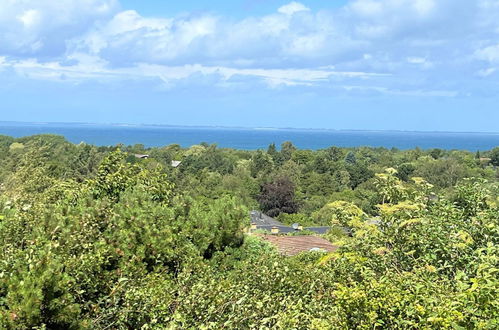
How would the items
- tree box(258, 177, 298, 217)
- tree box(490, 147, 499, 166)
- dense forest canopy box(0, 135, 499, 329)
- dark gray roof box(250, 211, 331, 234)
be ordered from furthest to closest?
tree box(490, 147, 499, 166) → tree box(258, 177, 298, 217) → dark gray roof box(250, 211, 331, 234) → dense forest canopy box(0, 135, 499, 329)

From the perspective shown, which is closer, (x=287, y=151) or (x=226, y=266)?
(x=226, y=266)

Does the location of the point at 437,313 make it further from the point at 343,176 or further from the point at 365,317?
the point at 343,176

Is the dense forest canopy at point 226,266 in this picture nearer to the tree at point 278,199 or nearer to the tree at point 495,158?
the tree at point 278,199

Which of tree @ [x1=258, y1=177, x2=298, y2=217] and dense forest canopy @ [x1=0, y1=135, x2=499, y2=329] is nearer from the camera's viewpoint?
dense forest canopy @ [x1=0, y1=135, x2=499, y2=329]

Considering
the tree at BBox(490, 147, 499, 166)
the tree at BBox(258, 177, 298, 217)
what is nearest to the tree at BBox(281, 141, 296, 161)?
the tree at BBox(258, 177, 298, 217)

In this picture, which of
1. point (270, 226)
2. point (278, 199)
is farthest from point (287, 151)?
point (270, 226)

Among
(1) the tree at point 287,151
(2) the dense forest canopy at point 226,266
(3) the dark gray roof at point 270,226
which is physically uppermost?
(2) the dense forest canopy at point 226,266

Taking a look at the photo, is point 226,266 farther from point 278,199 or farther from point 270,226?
point 278,199

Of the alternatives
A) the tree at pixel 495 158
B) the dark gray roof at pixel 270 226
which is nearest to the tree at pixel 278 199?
the dark gray roof at pixel 270 226

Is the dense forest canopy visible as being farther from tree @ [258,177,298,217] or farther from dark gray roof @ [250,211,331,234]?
tree @ [258,177,298,217]

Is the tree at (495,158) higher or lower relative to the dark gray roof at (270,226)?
higher

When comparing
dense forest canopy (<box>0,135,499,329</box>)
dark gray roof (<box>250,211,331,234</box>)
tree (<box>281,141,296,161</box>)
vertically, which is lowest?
dark gray roof (<box>250,211,331,234</box>)

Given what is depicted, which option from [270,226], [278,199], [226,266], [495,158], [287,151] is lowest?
[270,226]

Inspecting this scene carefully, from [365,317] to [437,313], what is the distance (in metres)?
0.56
